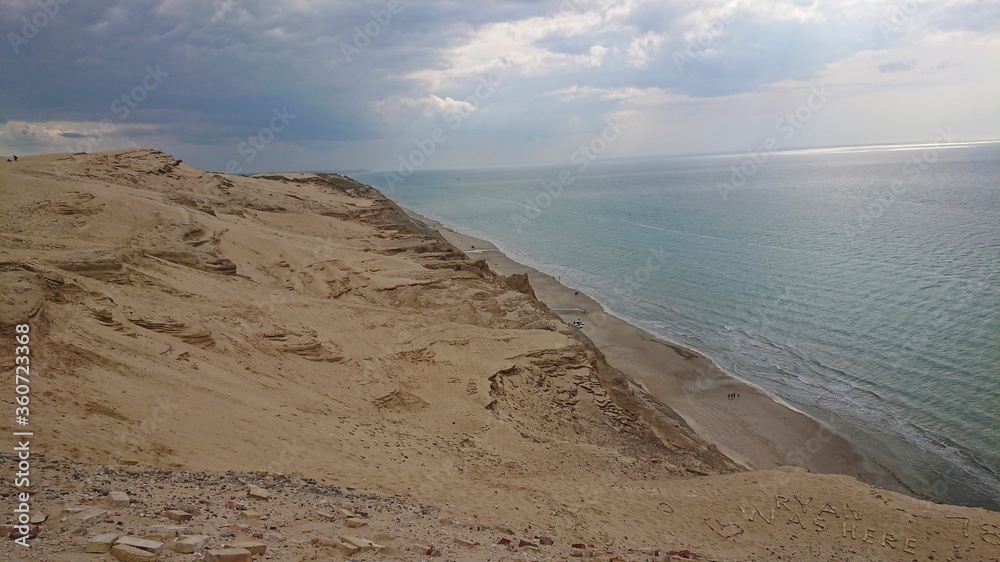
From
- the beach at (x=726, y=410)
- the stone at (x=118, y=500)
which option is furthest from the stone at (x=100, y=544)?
the beach at (x=726, y=410)

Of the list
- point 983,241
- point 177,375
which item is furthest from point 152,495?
point 983,241

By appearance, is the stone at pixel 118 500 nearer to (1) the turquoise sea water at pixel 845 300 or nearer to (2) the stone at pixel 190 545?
(2) the stone at pixel 190 545

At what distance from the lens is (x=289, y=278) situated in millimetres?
21625

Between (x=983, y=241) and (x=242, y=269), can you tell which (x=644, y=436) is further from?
(x=983, y=241)

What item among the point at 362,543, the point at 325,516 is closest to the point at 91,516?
the point at 325,516

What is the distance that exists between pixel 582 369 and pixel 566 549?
32.8 ft

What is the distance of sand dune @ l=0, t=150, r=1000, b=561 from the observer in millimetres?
9539

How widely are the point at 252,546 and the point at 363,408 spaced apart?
8.06 meters

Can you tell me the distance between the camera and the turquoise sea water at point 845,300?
21.8m

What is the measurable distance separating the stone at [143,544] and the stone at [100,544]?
0.07 metres

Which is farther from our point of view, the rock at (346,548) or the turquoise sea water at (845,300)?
the turquoise sea water at (845,300)

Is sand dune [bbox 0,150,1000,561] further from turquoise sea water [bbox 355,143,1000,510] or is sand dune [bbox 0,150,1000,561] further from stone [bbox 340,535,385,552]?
turquoise sea water [bbox 355,143,1000,510]

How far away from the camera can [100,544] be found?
5656 mm

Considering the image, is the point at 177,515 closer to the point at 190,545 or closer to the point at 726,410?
the point at 190,545
